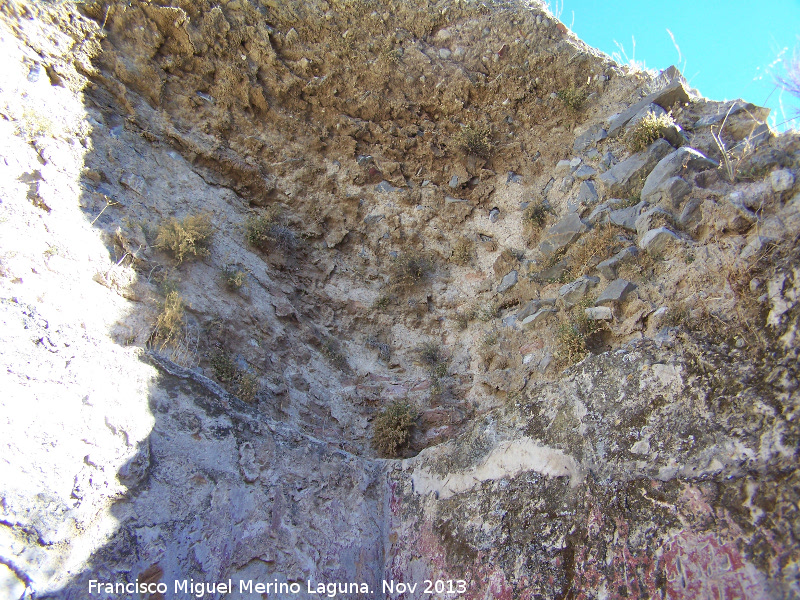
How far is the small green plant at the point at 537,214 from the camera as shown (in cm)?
505

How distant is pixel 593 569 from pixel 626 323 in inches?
73.6

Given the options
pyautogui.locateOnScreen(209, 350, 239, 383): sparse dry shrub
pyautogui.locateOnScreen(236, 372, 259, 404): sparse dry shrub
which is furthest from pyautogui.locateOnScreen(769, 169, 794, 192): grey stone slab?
pyautogui.locateOnScreen(209, 350, 239, 383): sparse dry shrub

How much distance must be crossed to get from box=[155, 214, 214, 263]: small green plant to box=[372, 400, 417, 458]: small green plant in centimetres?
244

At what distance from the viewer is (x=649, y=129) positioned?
445cm

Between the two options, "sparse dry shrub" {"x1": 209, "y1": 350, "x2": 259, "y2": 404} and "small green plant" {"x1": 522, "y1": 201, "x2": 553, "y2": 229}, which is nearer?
"sparse dry shrub" {"x1": 209, "y1": 350, "x2": 259, "y2": 404}

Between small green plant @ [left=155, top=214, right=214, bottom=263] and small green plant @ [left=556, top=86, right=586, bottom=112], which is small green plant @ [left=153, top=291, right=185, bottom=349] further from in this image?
small green plant @ [left=556, top=86, right=586, bottom=112]

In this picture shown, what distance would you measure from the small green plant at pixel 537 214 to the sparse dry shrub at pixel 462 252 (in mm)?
731

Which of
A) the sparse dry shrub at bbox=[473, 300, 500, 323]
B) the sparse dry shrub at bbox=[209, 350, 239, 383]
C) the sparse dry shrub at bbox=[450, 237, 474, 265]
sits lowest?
the sparse dry shrub at bbox=[209, 350, 239, 383]

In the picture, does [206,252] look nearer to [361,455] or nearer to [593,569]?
[361,455]

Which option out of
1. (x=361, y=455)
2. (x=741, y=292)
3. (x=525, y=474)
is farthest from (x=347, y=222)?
(x=741, y=292)

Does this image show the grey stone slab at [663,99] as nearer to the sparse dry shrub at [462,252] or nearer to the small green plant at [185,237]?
the sparse dry shrub at [462,252]

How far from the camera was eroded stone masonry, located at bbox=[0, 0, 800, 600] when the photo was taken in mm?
2535

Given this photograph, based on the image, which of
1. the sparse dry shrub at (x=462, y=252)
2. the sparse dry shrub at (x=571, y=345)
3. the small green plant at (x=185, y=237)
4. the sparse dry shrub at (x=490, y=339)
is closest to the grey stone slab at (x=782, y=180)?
the sparse dry shrub at (x=571, y=345)

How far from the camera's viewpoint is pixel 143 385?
312 centimetres
